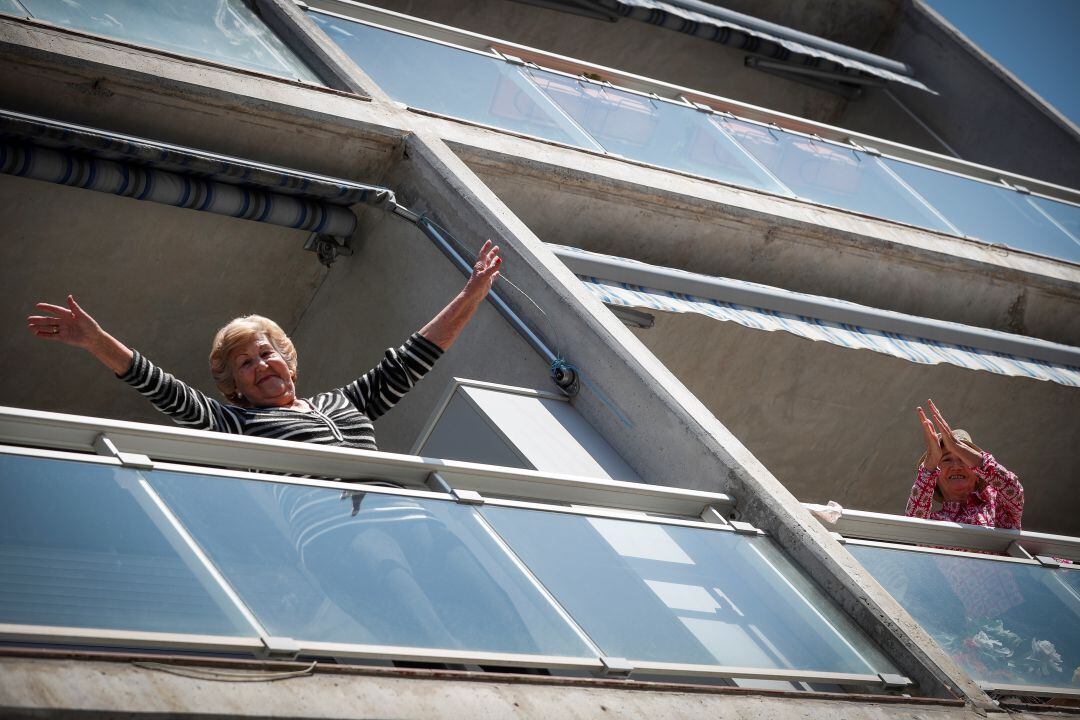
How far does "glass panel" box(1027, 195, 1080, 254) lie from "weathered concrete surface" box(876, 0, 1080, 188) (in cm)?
371

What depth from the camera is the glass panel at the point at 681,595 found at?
373cm

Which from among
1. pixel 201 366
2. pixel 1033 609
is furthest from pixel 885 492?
pixel 201 366

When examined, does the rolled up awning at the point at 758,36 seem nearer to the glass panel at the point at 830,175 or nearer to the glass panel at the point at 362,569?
the glass panel at the point at 830,175

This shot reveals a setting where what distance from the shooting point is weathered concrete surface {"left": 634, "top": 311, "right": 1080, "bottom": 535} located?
305 inches

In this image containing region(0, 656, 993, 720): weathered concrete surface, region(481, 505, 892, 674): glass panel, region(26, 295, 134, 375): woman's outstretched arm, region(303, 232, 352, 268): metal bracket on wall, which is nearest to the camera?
region(0, 656, 993, 720): weathered concrete surface

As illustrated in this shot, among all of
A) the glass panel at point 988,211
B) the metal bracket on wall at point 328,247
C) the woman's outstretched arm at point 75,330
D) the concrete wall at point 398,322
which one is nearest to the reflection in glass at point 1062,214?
the glass panel at point 988,211

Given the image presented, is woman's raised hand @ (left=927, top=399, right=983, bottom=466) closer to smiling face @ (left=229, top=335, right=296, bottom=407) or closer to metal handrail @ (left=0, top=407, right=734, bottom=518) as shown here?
metal handrail @ (left=0, top=407, right=734, bottom=518)

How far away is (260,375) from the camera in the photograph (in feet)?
14.8

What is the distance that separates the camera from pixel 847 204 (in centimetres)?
853

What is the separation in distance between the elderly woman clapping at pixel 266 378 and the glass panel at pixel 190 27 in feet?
7.69

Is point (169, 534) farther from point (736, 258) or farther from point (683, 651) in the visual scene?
point (736, 258)

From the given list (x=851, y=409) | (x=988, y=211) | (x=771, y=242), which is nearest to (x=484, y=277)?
(x=771, y=242)

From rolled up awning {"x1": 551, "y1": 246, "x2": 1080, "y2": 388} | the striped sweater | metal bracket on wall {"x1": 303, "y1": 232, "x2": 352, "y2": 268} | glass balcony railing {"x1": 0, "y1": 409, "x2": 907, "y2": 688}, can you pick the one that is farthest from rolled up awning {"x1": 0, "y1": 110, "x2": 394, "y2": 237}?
glass balcony railing {"x1": 0, "y1": 409, "x2": 907, "y2": 688}

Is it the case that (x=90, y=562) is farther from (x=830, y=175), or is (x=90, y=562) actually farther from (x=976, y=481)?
(x=830, y=175)
